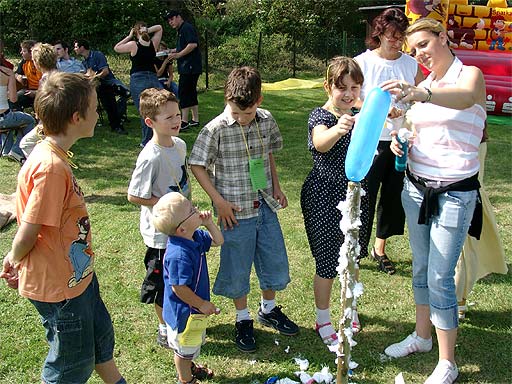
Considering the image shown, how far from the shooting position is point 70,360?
216 centimetres

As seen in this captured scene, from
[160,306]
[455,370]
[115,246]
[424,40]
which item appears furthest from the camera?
[115,246]

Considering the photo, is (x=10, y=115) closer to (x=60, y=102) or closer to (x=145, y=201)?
(x=145, y=201)

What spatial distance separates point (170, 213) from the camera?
236 cm

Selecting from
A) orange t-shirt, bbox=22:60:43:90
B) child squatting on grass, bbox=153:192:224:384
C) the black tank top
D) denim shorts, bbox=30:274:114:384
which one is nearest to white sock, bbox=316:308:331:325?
child squatting on grass, bbox=153:192:224:384

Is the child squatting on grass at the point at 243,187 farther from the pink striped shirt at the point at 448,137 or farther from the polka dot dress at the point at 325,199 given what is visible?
the pink striped shirt at the point at 448,137

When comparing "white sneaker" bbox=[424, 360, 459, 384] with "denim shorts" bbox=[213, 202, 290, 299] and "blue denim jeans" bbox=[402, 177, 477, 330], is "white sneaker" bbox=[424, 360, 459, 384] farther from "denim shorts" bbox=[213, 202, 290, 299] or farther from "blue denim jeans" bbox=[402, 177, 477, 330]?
"denim shorts" bbox=[213, 202, 290, 299]

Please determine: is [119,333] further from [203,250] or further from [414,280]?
[414,280]

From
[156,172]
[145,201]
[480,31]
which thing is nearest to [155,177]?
[156,172]

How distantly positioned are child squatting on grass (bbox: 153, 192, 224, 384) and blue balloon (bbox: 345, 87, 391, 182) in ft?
2.77

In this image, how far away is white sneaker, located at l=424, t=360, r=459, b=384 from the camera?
2.68m

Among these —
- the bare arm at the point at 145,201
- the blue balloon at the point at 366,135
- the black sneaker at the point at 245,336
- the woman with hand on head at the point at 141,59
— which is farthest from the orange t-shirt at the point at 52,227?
the woman with hand on head at the point at 141,59

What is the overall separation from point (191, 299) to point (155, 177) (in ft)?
2.33

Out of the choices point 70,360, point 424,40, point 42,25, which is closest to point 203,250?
point 70,360

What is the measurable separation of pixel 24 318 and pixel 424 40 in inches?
113
